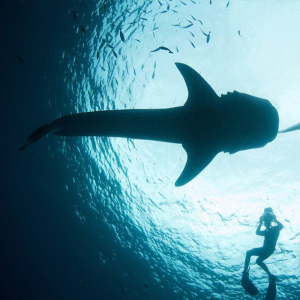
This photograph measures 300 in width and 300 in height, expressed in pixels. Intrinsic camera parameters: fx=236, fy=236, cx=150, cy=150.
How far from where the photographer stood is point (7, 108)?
44.7 feet

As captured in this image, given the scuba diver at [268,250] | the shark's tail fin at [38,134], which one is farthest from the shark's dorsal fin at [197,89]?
the scuba diver at [268,250]

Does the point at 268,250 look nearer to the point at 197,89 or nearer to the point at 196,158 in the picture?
the point at 196,158

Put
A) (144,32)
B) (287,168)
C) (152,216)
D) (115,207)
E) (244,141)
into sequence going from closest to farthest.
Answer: (244,141) < (144,32) < (287,168) < (152,216) < (115,207)

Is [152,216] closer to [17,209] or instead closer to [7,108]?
[7,108]

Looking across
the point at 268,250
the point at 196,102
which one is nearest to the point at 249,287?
the point at 268,250

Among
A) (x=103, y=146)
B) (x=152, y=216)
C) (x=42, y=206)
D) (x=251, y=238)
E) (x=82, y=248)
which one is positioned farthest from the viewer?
(x=82, y=248)

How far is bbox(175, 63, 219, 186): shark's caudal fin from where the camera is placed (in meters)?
3.49

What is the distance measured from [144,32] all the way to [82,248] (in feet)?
60.1

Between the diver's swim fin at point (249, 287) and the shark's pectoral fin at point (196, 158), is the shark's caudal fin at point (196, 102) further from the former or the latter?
the diver's swim fin at point (249, 287)

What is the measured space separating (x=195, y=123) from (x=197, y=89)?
508 mm

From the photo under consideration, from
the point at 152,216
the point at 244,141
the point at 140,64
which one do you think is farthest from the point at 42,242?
the point at 244,141

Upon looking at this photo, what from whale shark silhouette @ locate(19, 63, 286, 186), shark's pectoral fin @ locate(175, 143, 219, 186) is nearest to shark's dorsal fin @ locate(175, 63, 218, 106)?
whale shark silhouette @ locate(19, 63, 286, 186)

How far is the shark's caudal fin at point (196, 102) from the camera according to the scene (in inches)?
137

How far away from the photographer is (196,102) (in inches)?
138
